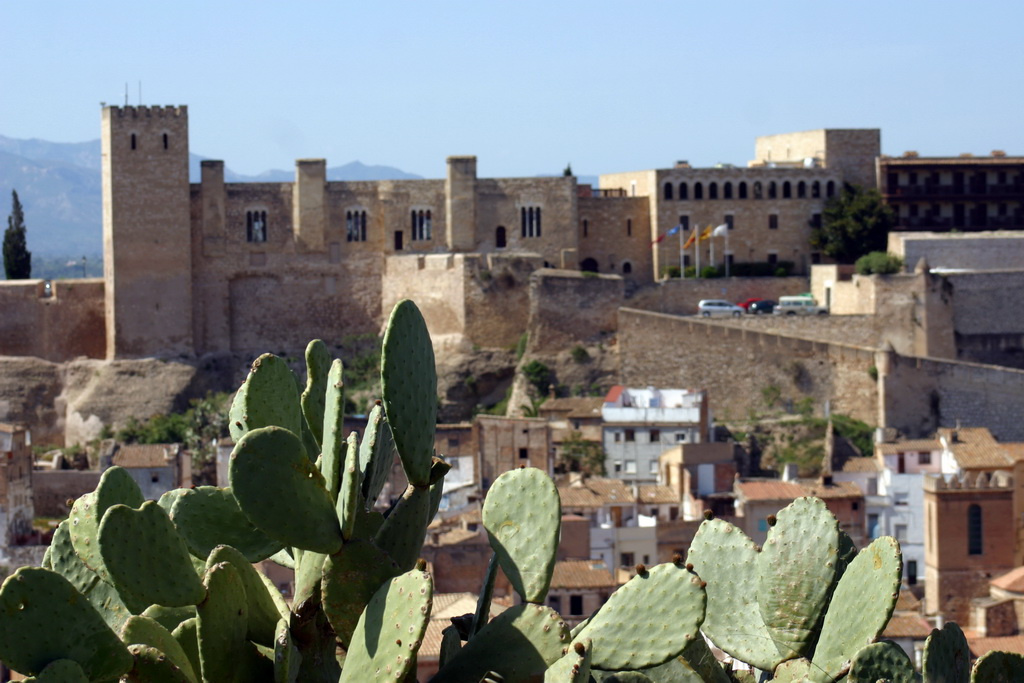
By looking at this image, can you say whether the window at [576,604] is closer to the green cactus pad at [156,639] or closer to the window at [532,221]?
the window at [532,221]

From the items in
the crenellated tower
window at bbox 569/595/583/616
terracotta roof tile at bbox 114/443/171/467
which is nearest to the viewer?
window at bbox 569/595/583/616

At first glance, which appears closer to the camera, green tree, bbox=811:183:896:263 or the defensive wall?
green tree, bbox=811:183:896:263

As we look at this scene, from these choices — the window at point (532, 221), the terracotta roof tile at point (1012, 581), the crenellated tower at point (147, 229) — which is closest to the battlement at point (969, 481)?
the terracotta roof tile at point (1012, 581)

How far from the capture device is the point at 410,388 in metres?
4.20

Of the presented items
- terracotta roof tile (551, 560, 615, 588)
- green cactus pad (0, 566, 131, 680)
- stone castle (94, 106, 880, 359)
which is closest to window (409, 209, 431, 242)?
stone castle (94, 106, 880, 359)

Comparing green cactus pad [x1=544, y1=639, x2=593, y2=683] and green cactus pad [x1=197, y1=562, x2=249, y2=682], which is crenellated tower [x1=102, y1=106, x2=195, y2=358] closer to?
green cactus pad [x1=197, y1=562, x2=249, y2=682]

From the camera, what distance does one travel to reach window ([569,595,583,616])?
26.2m

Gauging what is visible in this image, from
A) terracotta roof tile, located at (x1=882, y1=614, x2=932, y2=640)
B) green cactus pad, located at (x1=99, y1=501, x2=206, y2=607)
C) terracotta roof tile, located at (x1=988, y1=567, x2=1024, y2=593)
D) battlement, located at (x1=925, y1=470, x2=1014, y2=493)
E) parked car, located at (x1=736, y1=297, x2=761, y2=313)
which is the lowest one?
terracotta roof tile, located at (x1=988, y1=567, x2=1024, y2=593)

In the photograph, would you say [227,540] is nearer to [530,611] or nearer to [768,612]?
[530,611]

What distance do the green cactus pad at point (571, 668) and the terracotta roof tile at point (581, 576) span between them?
71.9 ft

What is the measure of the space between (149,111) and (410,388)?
39741 mm

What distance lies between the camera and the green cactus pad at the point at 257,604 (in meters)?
4.28

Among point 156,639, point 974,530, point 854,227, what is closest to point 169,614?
point 156,639

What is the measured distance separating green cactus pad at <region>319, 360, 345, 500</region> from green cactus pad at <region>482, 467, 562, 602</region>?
40 cm
